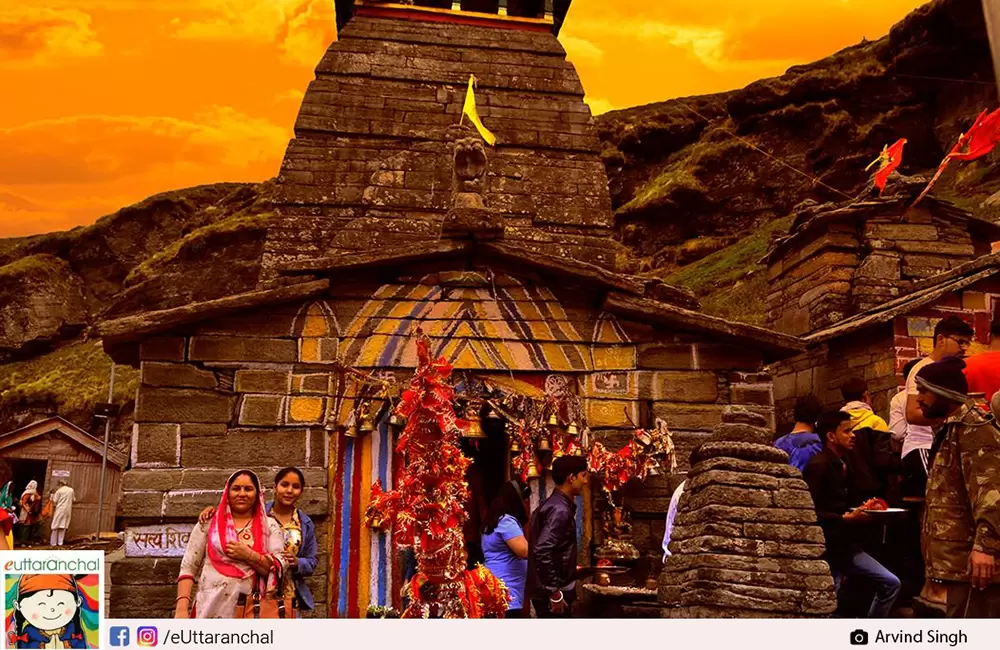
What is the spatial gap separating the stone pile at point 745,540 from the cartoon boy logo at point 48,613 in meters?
3.56

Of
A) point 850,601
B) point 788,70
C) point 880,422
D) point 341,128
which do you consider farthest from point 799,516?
point 788,70

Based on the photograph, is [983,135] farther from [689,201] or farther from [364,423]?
[689,201]

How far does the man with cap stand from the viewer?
4.66m

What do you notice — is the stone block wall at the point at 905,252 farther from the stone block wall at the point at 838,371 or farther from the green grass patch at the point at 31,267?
the green grass patch at the point at 31,267

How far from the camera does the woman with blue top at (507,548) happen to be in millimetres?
6406

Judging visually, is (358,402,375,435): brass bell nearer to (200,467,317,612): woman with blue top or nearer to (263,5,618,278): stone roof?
(200,467,317,612): woman with blue top

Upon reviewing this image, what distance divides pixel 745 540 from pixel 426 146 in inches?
363

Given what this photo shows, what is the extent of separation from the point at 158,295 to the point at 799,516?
26.4m

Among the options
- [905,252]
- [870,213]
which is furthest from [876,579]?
[905,252]

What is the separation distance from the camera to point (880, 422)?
7.77 m
